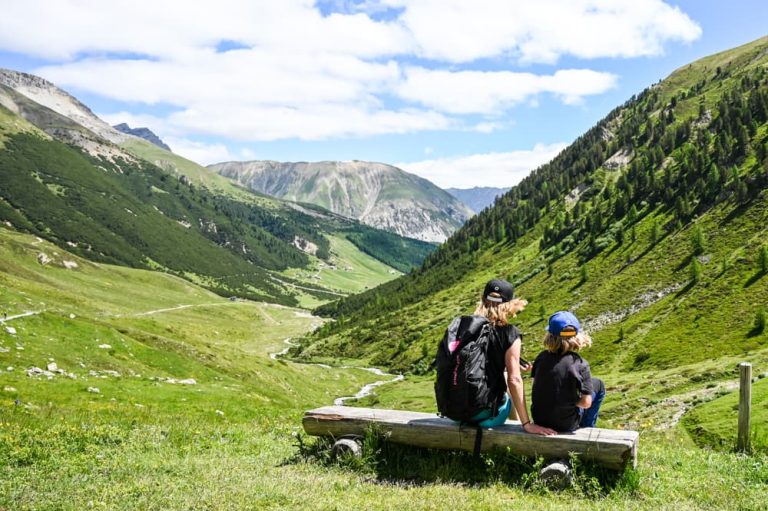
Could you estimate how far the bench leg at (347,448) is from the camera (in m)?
13.3

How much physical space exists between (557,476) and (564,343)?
287 cm

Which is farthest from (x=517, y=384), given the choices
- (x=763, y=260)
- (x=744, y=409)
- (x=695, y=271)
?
(x=695, y=271)

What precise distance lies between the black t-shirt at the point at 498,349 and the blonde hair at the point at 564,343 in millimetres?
805

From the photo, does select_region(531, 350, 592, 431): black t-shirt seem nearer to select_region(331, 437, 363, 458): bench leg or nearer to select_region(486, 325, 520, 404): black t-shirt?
select_region(486, 325, 520, 404): black t-shirt

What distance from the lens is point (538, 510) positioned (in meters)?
9.75

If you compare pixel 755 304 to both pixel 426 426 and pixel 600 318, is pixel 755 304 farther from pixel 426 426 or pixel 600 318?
pixel 426 426

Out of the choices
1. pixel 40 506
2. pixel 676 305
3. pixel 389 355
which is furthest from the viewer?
pixel 389 355

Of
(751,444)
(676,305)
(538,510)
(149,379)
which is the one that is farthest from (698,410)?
(676,305)

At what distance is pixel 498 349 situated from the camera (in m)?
12.0

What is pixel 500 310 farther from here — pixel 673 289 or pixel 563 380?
pixel 673 289

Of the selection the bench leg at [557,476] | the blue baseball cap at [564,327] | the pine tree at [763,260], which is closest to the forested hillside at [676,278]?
the pine tree at [763,260]

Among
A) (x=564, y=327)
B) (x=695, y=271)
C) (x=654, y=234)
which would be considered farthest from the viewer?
(x=654, y=234)

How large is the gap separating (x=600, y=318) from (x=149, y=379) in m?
120

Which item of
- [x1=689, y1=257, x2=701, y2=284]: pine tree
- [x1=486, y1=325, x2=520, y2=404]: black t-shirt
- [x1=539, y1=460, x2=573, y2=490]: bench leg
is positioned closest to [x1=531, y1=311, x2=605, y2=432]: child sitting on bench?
[x1=486, y1=325, x2=520, y2=404]: black t-shirt
